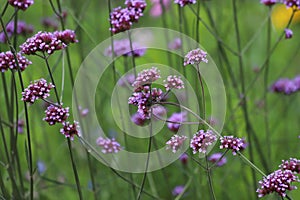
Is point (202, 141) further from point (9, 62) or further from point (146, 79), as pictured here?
point (9, 62)

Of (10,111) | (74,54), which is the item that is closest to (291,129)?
(74,54)

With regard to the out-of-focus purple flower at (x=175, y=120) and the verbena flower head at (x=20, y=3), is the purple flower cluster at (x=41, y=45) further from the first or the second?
the out-of-focus purple flower at (x=175, y=120)

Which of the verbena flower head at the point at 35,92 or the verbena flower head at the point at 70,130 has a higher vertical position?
the verbena flower head at the point at 35,92

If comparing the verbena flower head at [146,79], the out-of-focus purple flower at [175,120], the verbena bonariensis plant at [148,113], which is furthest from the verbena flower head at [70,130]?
the out-of-focus purple flower at [175,120]

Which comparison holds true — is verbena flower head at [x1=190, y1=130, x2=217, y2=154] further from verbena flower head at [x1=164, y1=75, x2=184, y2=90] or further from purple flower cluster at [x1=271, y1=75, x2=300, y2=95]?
purple flower cluster at [x1=271, y1=75, x2=300, y2=95]

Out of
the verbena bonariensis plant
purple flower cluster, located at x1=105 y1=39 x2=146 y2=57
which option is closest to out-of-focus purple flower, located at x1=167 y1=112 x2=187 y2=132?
the verbena bonariensis plant

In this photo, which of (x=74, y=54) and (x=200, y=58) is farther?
(x=74, y=54)

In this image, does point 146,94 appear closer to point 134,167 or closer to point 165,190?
point 134,167
